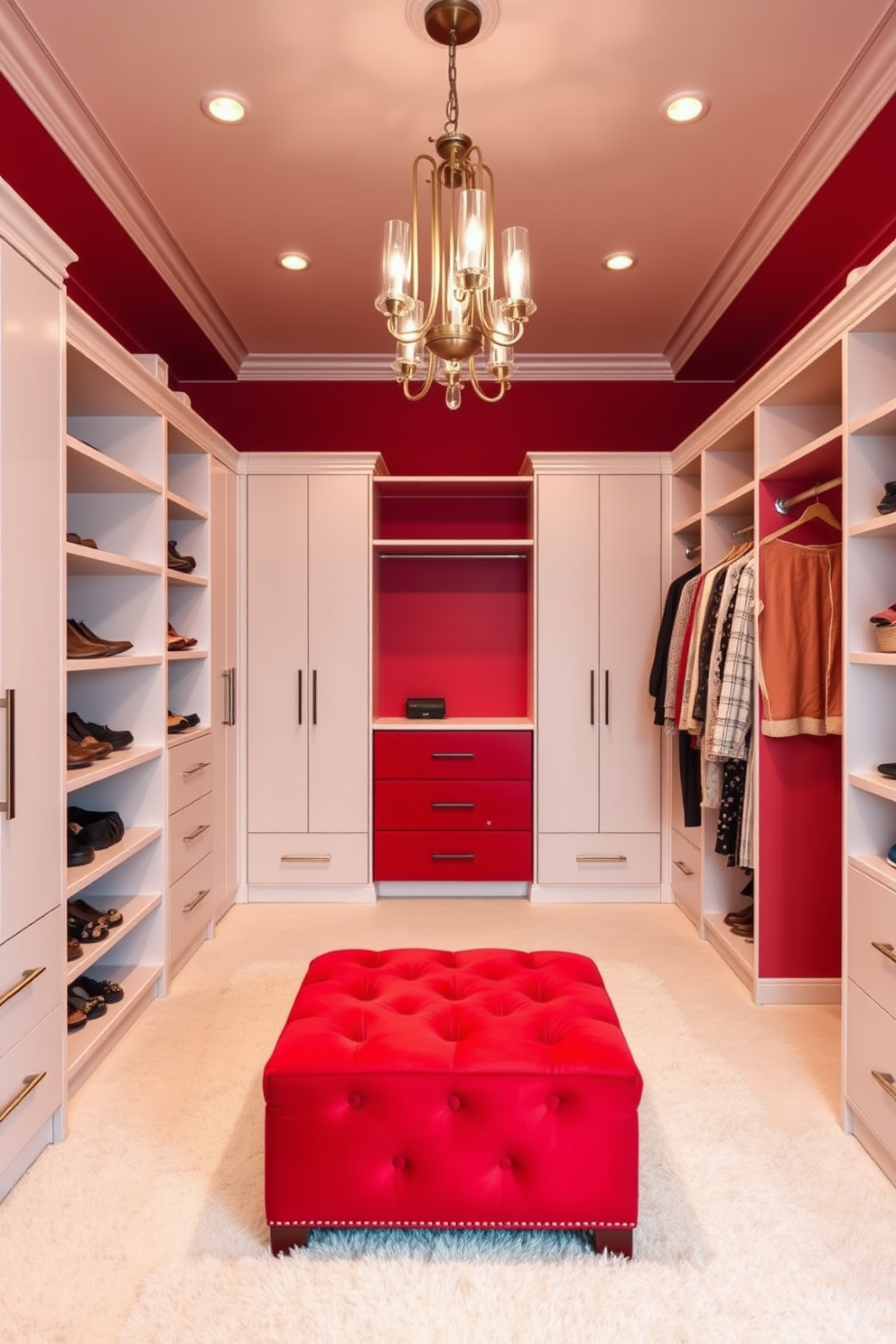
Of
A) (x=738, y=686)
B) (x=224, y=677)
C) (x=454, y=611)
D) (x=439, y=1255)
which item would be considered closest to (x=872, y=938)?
(x=738, y=686)


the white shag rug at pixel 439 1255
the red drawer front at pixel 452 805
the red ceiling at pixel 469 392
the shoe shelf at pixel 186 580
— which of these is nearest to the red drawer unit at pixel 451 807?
the red drawer front at pixel 452 805

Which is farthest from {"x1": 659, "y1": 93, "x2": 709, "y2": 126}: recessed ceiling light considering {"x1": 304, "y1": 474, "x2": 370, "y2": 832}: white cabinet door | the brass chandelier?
{"x1": 304, "y1": 474, "x2": 370, "y2": 832}: white cabinet door

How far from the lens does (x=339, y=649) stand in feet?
13.5

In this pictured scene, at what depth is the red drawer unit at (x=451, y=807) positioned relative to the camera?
4113 millimetres

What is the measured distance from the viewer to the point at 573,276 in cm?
358

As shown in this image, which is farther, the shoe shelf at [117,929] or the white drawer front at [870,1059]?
the shoe shelf at [117,929]

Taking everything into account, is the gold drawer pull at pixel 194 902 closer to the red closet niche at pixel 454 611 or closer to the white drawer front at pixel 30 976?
the white drawer front at pixel 30 976

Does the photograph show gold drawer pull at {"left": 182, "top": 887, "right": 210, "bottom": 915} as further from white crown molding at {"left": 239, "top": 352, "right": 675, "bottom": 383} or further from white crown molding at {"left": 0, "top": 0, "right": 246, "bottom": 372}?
white crown molding at {"left": 239, "top": 352, "right": 675, "bottom": 383}

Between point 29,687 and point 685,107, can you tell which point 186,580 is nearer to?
point 29,687

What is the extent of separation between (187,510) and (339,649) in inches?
39.1

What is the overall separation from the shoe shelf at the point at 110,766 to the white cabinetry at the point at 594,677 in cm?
192

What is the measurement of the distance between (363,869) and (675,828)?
1.54 meters

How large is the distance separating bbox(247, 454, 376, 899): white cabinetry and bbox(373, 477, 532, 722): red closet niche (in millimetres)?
507

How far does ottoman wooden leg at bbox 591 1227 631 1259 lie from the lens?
1660 millimetres
